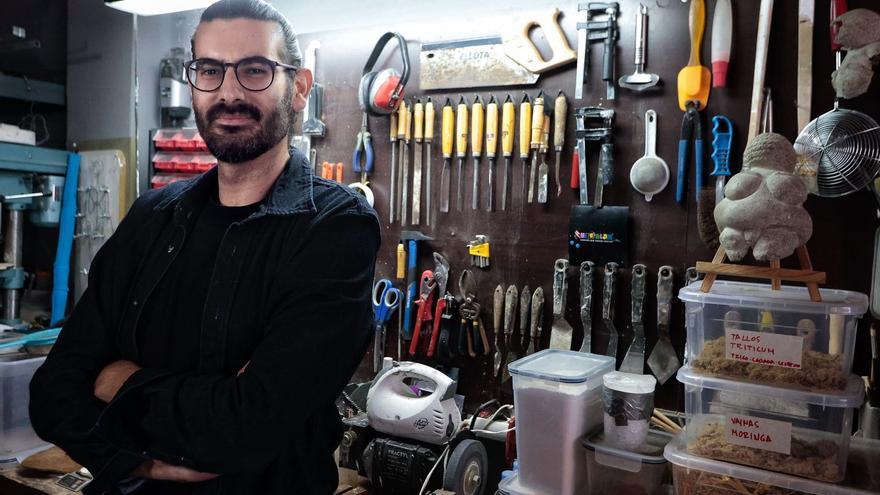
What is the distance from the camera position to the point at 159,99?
3.19 meters

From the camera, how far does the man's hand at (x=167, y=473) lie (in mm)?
1220

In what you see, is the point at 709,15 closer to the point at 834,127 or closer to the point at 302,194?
the point at 834,127

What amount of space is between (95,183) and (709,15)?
2753 mm

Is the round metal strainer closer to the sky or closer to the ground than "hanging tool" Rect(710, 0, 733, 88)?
closer to the ground

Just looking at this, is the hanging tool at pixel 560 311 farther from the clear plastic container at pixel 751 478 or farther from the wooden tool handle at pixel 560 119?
the clear plastic container at pixel 751 478

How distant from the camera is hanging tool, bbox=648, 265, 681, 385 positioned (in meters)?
2.15

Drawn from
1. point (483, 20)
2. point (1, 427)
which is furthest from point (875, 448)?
point (1, 427)

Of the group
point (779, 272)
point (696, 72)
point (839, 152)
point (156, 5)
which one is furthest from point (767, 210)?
point (156, 5)

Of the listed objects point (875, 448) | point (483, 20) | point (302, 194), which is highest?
point (483, 20)

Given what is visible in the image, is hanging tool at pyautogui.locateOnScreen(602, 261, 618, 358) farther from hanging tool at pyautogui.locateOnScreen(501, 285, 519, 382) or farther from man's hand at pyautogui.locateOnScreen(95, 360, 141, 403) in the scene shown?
man's hand at pyautogui.locateOnScreen(95, 360, 141, 403)

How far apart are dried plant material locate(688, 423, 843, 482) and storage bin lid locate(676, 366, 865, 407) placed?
10cm

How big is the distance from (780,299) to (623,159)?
95 centimetres

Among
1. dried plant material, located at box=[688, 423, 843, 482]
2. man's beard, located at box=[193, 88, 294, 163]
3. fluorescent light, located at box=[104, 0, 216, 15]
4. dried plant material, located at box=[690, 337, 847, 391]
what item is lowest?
dried plant material, located at box=[688, 423, 843, 482]

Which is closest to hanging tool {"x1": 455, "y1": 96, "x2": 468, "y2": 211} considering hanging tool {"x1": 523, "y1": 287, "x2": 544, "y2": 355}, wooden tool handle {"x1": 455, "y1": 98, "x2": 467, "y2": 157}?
wooden tool handle {"x1": 455, "y1": 98, "x2": 467, "y2": 157}
